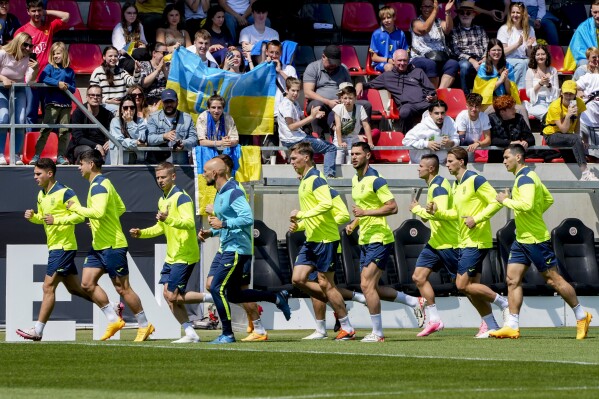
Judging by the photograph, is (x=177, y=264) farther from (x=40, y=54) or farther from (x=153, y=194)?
(x=40, y=54)

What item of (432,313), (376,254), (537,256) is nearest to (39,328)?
(376,254)

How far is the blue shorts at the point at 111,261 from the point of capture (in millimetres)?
15297

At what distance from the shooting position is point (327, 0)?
25562mm

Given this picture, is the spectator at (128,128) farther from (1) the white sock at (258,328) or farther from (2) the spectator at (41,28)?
(1) the white sock at (258,328)

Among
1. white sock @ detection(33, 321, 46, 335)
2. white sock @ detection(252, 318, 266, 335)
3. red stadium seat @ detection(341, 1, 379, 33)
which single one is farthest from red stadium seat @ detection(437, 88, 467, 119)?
white sock @ detection(33, 321, 46, 335)

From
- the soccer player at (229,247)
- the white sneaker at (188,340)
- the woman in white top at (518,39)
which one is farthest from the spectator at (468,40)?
the white sneaker at (188,340)

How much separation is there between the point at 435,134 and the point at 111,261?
6.75 meters

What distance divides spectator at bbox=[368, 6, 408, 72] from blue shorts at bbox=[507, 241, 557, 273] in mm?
8146

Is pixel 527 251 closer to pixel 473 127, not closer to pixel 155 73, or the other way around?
pixel 473 127

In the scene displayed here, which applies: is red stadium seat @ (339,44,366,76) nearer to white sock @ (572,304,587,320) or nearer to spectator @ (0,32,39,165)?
spectator @ (0,32,39,165)

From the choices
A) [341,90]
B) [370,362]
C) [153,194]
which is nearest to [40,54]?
[153,194]

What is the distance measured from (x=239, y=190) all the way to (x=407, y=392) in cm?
537

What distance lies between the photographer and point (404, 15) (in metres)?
25.4

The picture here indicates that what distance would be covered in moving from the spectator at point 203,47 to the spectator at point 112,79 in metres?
1.01
